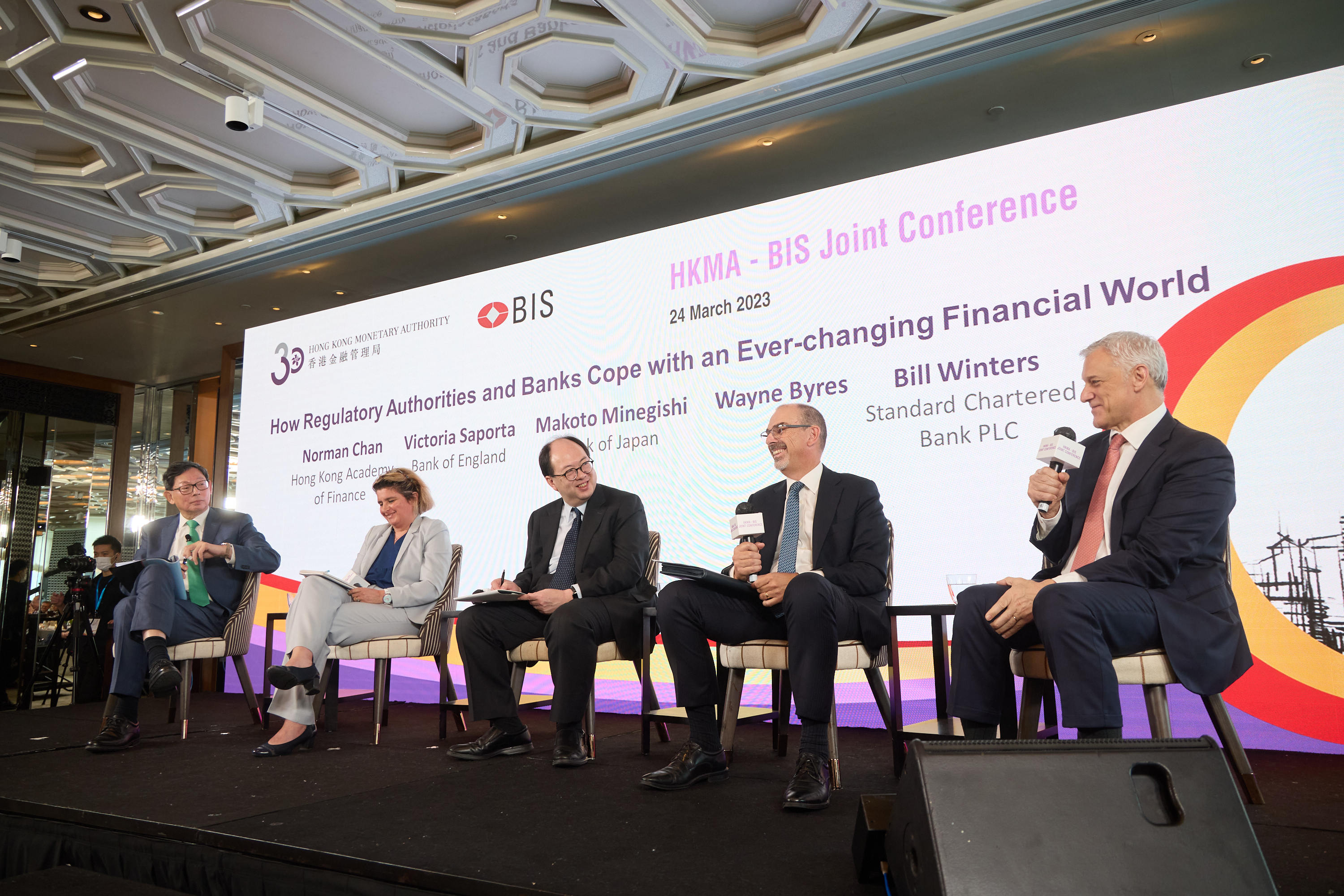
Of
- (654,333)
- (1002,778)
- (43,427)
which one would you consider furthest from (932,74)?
(43,427)

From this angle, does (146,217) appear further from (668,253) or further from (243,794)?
(243,794)

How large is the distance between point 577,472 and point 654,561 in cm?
46

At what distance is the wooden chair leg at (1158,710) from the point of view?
6.57ft

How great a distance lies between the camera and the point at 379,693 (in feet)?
11.1

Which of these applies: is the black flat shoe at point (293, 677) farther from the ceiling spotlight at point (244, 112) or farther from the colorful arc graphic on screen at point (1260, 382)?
the colorful arc graphic on screen at point (1260, 382)

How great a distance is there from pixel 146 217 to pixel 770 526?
4.96 metres

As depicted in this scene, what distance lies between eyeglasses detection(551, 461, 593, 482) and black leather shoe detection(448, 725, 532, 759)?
36.7 inches

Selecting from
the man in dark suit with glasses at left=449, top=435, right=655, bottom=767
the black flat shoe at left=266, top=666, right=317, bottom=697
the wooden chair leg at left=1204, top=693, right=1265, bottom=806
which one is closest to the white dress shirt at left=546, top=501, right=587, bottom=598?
the man in dark suit with glasses at left=449, top=435, right=655, bottom=767

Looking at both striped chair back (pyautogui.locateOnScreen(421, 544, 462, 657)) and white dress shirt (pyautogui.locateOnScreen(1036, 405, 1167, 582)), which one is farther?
striped chair back (pyautogui.locateOnScreen(421, 544, 462, 657))

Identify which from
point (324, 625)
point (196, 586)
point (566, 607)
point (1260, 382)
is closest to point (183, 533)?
point (196, 586)

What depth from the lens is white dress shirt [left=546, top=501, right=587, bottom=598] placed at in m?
3.34

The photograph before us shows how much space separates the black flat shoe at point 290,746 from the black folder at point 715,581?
5.04ft

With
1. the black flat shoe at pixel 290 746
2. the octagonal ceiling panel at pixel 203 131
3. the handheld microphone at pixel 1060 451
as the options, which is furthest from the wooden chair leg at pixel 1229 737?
the octagonal ceiling panel at pixel 203 131

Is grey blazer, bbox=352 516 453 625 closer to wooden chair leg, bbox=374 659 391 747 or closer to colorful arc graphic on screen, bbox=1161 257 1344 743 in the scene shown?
wooden chair leg, bbox=374 659 391 747
